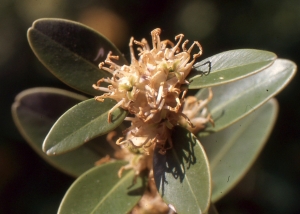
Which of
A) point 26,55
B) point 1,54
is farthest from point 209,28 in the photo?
point 1,54

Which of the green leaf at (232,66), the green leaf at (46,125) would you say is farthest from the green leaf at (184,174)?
the green leaf at (46,125)

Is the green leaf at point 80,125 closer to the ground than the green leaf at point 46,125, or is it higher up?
higher up

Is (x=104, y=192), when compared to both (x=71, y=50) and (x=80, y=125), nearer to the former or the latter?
(x=80, y=125)

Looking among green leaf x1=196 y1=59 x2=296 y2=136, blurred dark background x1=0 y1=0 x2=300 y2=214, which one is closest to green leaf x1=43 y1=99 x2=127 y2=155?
green leaf x1=196 y1=59 x2=296 y2=136

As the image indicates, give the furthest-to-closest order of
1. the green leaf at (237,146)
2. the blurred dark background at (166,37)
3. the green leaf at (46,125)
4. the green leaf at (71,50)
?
the blurred dark background at (166,37), the green leaf at (237,146), the green leaf at (46,125), the green leaf at (71,50)

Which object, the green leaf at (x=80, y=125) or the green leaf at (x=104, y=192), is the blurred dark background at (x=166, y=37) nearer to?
the green leaf at (x=104, y=192)

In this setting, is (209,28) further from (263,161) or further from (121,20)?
(263,161)

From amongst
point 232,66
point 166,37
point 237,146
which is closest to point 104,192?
point 232,66
